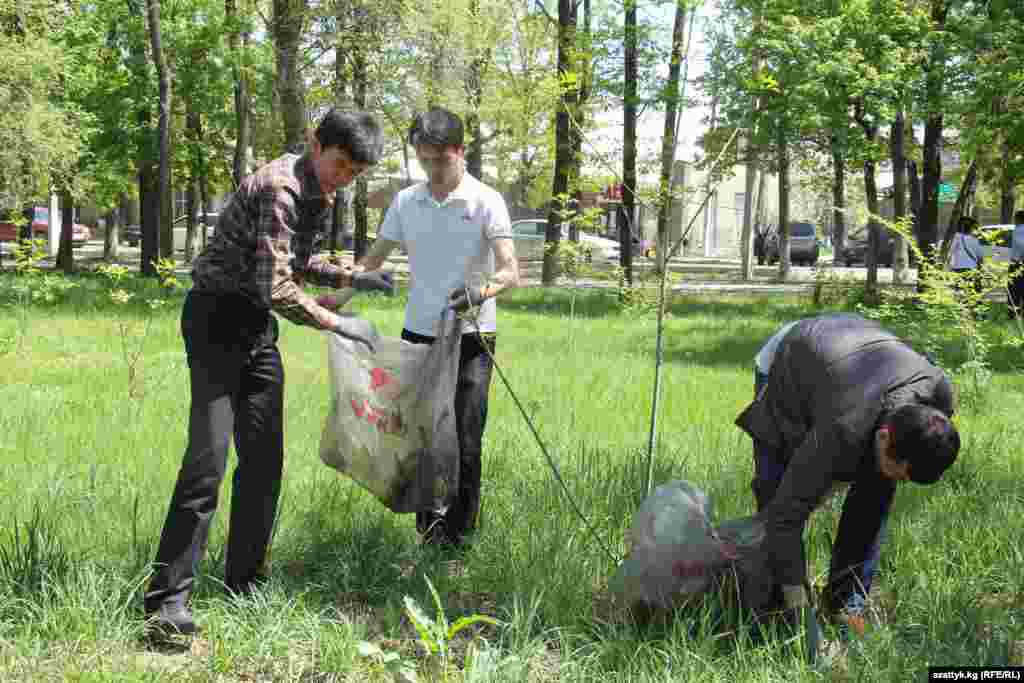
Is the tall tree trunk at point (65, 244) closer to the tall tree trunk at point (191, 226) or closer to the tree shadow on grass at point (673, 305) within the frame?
the tall tree trunk at point (191, 226)

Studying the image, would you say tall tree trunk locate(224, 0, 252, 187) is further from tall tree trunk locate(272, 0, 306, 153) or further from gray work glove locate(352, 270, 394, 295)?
gray work glove locate(352, 270, 394, 295)

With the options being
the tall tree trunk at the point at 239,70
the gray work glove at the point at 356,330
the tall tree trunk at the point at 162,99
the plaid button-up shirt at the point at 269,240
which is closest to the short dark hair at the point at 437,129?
the plaid button-up shirt at the point at 269,240

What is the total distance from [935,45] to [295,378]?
38.8 feet

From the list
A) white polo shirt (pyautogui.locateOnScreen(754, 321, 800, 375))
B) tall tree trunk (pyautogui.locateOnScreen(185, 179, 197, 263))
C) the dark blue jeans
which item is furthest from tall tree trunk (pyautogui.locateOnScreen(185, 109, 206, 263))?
the dark blue jeans

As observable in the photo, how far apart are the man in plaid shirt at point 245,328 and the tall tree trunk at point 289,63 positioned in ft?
39.2

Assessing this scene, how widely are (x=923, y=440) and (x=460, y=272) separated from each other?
83.2 inches

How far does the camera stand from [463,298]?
4.09 metres

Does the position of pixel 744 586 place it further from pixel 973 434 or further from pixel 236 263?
pixel 973 434

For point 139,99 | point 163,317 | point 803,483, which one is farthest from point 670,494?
point 139,99

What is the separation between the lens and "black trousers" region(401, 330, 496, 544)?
4430 millimetres

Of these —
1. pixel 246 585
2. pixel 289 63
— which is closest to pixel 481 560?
pixel 246 585

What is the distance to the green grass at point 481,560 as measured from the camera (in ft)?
10.8

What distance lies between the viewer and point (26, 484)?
16.2 ft

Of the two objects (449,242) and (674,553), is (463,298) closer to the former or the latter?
(449,242)
